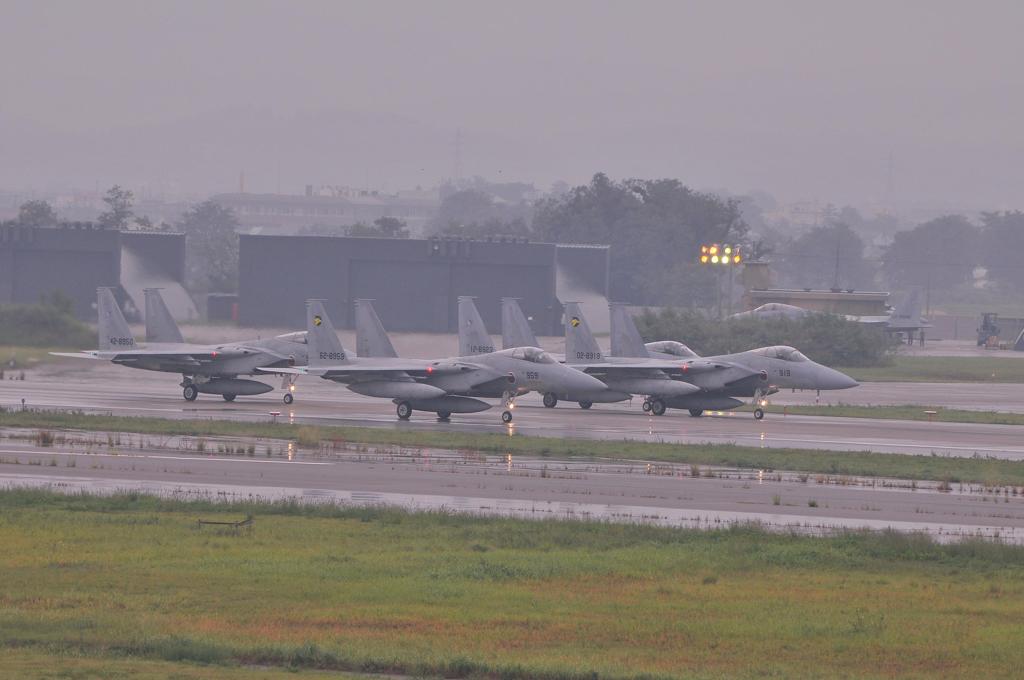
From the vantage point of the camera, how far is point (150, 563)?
17.5 m

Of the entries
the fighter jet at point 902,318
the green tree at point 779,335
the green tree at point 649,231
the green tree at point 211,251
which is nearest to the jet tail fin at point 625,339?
the green tree at point 779,335

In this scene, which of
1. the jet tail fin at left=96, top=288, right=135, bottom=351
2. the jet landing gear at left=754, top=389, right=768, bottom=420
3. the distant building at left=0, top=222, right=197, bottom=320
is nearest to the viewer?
the jet landing gear at left=754, top=389, right=768, bottom=420

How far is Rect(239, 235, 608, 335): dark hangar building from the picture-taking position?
8194 centimetres

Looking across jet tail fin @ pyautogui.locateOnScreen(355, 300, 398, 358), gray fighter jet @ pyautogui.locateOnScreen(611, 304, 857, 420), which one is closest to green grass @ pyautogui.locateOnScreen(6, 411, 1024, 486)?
jet tail fin @ pyautogui.locateOnScreen(355, 300, 398, 358)

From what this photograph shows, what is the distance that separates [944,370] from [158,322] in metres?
39.0

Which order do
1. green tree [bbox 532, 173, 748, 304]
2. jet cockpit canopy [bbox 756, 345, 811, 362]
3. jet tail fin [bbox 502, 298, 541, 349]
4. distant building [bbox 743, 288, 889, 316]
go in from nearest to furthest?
jet cockpit canopy [bbox 756, 345, 811, 362], jet tail fin [bbox 502, 298, 541, 349], distant building [bbox 743, 288, 889, 316], green tree [bbox 532, 173, 748, 304]

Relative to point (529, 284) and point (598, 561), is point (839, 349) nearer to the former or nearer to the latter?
point (529, 284)

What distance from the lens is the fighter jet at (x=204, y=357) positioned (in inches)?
1774

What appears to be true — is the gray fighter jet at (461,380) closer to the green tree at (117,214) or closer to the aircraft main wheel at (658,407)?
the aircraft main wheel at (658,407)

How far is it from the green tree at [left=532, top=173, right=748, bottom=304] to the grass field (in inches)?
3816

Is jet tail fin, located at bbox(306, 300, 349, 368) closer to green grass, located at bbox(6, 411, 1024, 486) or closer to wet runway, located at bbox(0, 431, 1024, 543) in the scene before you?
green grass, located at bbox(6, 411, 1024, 486)

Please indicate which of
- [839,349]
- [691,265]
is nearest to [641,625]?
[839,349]

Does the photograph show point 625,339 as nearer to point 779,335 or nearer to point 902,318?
point 779,335

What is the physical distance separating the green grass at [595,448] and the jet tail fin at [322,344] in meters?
5.98
